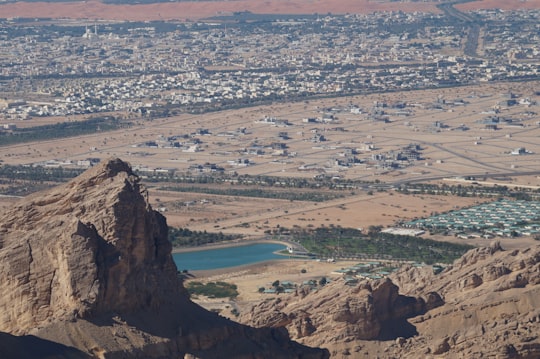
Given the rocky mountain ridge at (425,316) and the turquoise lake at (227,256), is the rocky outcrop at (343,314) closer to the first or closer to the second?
the rocky mountain ridge at (425,316)

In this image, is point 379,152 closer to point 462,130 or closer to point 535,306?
point 462,130

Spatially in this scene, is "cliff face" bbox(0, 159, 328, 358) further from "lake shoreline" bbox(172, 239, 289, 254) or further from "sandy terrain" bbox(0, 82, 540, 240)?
"sandy terrain" bbox(0, 82, 540, 240)

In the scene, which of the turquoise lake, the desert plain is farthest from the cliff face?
the turquoise lake

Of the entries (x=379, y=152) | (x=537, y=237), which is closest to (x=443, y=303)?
(x=537, y=237)

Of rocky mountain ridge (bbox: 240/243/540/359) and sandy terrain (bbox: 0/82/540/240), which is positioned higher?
rocky mountain ridge (bbox: 240/243/540/359)

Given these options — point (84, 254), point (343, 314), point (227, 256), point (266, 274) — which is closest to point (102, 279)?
point (84, 254)

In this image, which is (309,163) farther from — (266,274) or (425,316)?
(425,316)
